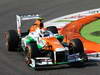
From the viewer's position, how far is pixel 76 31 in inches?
891

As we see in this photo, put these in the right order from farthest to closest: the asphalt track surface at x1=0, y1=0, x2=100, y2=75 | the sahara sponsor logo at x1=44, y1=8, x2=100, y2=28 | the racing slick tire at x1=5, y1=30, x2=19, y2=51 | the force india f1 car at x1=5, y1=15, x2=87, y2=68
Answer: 1. the sahara sponsor logo at x1=44, y1=8, x2=100, y2=28
2. the racing slick tire at x1=5, y1=30, x2=19, y2=51
3. the force india f1 car at x1=5, y1=15, x2=87, y2=68
4. the asphalt track surface at x1=0, y1=0, x2=100, y2=75

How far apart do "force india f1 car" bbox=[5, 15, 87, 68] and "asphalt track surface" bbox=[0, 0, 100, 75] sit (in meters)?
0.36

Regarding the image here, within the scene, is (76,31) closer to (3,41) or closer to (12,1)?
(3,41)

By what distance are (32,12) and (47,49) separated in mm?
10235

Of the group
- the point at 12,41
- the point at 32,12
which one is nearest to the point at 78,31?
the point at 12,41

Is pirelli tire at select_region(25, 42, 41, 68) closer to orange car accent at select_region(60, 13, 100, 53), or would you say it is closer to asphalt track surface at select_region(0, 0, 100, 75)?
asphalt track surface at select_region(0, 0, 100, 75)

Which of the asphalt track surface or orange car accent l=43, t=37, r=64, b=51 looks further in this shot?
orange car accent l=43, t=37, r=64, b=51

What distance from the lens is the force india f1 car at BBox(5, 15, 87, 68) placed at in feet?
55.8

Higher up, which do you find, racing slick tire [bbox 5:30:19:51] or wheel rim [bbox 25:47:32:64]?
racing slick tire [bbox 5:30:19:51]

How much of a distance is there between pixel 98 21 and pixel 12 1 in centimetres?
796

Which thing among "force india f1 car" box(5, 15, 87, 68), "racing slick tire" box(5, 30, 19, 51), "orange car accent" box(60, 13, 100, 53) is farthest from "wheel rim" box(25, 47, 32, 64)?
"orange car accent" box(60, 13, 100, 53)

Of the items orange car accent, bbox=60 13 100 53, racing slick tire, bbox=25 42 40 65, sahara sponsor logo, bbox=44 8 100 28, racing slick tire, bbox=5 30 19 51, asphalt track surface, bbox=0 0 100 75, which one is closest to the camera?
asphalt track surface, bbox=0 0 100 75

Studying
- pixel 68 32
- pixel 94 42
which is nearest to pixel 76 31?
pixel 68 32

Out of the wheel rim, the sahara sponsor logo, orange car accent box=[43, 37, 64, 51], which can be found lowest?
the wheel rim
